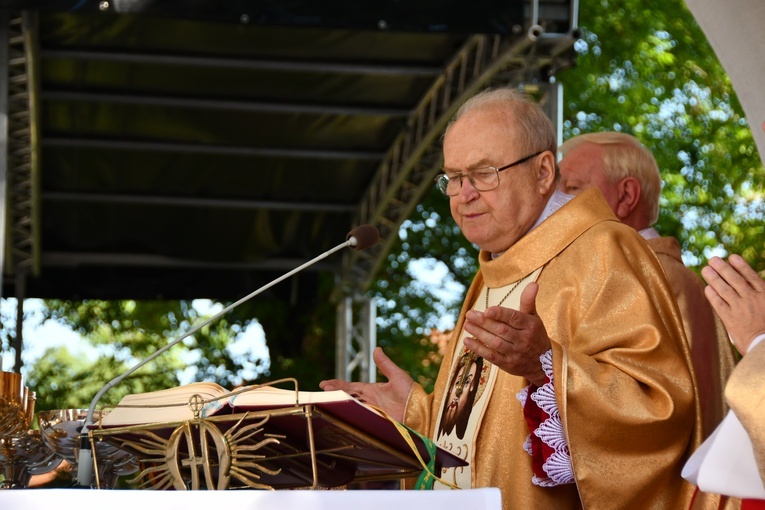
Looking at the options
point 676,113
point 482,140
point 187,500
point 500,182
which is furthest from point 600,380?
point 676,113

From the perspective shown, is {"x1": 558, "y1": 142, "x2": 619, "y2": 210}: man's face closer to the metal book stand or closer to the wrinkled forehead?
the wrinkled forehead

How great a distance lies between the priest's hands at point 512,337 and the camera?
2.67 meters

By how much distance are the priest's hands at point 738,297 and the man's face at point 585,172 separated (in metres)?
2.16

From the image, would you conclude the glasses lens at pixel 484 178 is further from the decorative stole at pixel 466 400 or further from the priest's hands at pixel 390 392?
the priest's hands at pixel 390 392

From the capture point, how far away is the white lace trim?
9.55ft

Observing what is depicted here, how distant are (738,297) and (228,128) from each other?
22.8 feet

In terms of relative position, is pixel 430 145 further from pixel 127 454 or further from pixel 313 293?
pixel 127 454

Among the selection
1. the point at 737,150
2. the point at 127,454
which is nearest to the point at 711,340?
the point at 127,454

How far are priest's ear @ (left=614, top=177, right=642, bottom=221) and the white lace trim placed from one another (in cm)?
163

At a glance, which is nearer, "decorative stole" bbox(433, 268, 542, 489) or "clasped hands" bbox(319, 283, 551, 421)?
"clasped hands" bbox(319, 283, 551, 421)

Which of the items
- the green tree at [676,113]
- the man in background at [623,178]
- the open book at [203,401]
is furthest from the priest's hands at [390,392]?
the green tree at [676,113]

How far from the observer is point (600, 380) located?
2930 millimetres

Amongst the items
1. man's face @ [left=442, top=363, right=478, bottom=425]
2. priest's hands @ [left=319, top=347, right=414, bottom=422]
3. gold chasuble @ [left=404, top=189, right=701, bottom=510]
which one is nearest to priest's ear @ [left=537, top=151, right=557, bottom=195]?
gold chasuble @ [left=404, top=189, right=701, bottom=510]

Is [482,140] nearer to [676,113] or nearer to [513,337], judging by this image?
[513,337]
